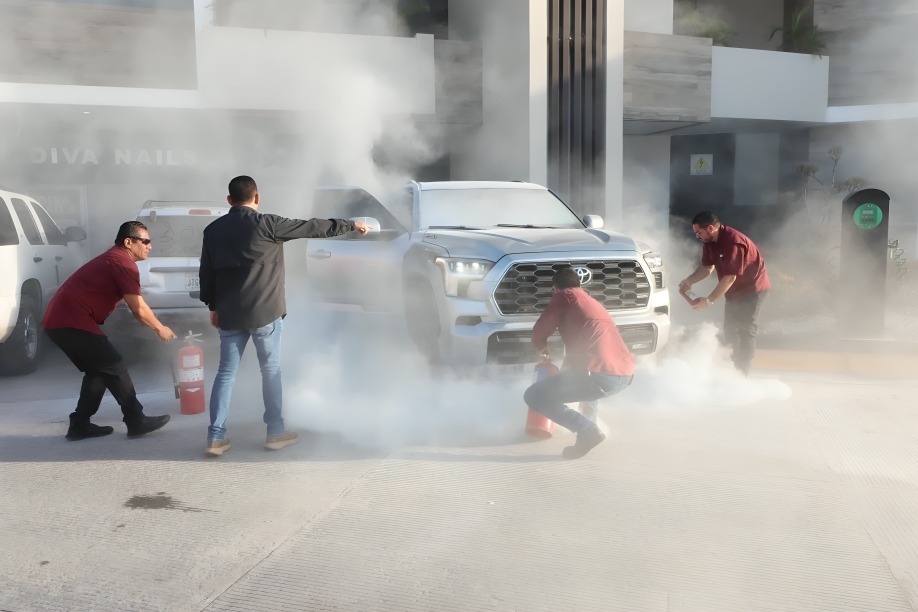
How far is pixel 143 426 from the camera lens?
5332mm

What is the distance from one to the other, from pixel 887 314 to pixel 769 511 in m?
7.37

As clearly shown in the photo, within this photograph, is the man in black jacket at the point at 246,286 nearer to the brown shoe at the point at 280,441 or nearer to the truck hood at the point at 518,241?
the brown shoe at the point at 280,441

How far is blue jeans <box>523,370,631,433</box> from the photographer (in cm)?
471

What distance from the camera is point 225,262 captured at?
15.6 feet

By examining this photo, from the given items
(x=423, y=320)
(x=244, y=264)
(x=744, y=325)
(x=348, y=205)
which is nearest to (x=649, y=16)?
(x=348, y=205)

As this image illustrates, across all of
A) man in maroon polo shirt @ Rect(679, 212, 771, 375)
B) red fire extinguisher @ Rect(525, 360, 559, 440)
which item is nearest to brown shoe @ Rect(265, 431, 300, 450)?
red fire extinguisher @ Rect(525, 360, 559, 440)

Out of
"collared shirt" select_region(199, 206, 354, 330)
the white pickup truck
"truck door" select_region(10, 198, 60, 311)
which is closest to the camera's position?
"collared shirt" select_region(199, 206, 354, 330)

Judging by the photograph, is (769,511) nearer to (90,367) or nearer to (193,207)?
(90,367)

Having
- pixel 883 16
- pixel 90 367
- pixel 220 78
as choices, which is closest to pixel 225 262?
pixel 90 367

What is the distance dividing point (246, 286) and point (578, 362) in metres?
1.91

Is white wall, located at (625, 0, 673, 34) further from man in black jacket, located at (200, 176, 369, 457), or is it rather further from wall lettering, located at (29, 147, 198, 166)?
man in black jacket, located at (200, 176, 369, 457)

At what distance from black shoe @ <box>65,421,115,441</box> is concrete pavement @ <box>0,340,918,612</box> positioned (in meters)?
0.10

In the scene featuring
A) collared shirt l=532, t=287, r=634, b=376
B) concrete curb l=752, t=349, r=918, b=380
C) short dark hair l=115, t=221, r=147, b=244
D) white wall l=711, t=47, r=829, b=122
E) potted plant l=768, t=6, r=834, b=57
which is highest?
potted plant l=768, t=6, r=834, b=57

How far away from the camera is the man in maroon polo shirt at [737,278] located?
21.2ft
